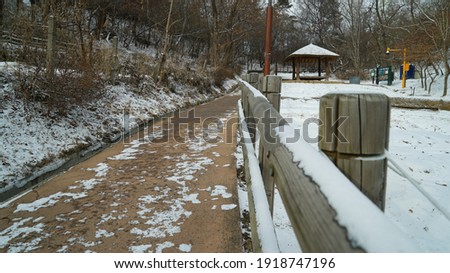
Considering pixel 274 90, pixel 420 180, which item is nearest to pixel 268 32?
pixel 274 90

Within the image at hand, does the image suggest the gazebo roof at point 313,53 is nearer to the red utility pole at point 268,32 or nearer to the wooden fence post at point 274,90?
the red utility pole at point 268,32

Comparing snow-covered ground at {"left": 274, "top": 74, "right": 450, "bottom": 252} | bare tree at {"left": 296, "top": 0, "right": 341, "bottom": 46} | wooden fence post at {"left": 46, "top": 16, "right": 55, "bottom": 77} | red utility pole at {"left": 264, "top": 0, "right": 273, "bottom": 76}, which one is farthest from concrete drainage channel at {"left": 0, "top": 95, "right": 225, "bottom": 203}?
bare tree at {"left": 296, "top": 0, "right": 341, "bottom": 46}

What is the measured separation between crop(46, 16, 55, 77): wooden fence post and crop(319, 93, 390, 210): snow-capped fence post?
17.6ft

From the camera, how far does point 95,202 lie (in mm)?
3023

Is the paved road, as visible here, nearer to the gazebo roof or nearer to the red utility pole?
the red utility pole

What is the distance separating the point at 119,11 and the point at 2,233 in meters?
25.8

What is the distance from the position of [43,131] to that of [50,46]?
73.6 inches

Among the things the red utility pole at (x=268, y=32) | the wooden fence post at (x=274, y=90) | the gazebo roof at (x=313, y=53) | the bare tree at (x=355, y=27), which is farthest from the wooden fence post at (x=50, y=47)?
the bare tree at (x=355, y=27)

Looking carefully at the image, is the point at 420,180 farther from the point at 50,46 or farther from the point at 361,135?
the point at 50,46

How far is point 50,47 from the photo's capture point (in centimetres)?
547

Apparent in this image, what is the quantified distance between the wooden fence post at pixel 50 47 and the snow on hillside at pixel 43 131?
1.92 ft

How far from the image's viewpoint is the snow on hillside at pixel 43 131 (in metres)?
3.79
